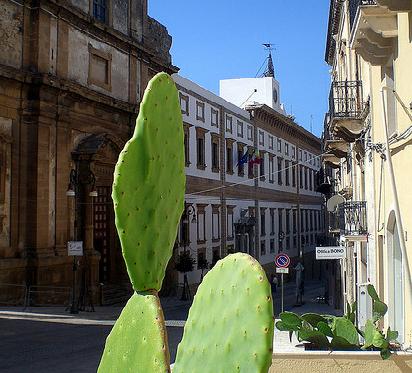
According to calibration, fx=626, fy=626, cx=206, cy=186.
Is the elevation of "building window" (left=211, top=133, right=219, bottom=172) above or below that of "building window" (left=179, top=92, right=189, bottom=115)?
below

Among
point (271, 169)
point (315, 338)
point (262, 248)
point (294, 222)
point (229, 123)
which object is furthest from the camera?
point (294, 222)

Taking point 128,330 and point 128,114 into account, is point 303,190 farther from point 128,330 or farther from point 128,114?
point 128,330

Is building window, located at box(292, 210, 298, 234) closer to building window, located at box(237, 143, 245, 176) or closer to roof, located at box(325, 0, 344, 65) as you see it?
building window, located at box(237, 143, 245, 176)

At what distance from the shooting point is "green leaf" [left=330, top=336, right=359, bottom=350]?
705 cm

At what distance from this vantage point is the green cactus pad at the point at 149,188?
2715 millimetres

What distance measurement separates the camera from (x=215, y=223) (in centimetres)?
3350

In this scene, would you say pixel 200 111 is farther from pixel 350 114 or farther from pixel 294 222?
pixel 294 222

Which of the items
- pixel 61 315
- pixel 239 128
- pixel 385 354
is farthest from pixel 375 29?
pixel 239 128

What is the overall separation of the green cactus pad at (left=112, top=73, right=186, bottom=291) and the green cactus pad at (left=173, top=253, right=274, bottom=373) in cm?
29

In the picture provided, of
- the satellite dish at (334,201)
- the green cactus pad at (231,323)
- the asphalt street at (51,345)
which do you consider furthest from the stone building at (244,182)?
the green cactus pad at (231,323)

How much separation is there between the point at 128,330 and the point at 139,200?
0.60 m

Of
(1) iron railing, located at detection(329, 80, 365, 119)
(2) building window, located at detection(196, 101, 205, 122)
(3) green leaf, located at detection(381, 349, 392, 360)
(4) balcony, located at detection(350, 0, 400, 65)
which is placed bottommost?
(3) green leaf, located at detection(381, 349, 392, 360)

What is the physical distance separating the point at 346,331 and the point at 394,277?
309 cm

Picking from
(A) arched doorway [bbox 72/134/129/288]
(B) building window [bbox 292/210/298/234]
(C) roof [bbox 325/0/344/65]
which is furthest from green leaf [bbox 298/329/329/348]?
(B) building window [bbox 292/210/298/234]
